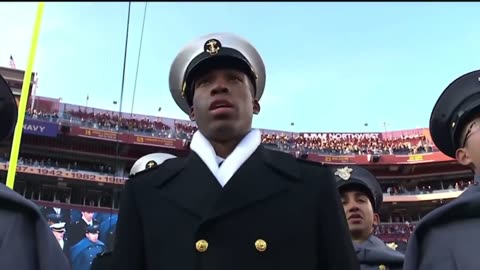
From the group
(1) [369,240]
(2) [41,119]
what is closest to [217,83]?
(1) [369,240]

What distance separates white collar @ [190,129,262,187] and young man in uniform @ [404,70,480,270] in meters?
0.69

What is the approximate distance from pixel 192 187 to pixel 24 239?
64 cm

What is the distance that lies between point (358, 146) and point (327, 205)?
37.0m

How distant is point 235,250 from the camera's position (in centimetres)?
199

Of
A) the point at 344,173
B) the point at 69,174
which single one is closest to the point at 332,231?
the point at 344,173

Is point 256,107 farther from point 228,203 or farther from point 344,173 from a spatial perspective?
point 344,173

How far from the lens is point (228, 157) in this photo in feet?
7.20

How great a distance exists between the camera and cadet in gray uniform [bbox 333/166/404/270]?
344 centimetres

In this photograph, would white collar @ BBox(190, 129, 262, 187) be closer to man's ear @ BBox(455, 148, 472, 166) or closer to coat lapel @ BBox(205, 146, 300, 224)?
coat lapel @ BBox(205, 146, 300, 224)

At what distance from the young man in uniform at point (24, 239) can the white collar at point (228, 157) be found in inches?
25.0

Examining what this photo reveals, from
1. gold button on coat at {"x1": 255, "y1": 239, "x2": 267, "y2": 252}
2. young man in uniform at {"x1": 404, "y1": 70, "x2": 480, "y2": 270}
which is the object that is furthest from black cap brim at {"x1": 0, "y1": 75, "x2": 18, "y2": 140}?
young man in uniform at {"x1": 404, "y1": 70, "x2": 480, "y2": 270}

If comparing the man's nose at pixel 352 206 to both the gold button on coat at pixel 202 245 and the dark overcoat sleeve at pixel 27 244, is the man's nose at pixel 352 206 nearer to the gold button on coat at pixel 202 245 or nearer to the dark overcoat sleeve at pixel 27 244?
the gold button on coat at pixel 202 245

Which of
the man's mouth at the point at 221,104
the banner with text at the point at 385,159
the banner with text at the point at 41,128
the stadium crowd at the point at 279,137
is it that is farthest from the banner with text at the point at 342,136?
the man's mouth at the point at 221,104

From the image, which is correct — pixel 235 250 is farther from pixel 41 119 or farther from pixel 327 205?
pixel 41 119
